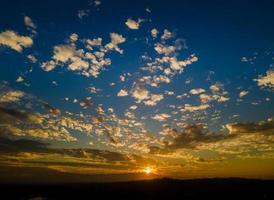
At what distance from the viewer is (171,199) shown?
169 meters

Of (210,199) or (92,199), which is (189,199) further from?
(92,199)

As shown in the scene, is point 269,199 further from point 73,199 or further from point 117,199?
point 73,199

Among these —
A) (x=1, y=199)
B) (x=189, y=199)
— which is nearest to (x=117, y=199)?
(x=189, y=199)

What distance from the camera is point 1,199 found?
177 metres

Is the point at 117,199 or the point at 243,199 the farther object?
the point at 117,199

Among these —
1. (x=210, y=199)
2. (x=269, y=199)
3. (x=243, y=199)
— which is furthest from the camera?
(x=210, y=199)

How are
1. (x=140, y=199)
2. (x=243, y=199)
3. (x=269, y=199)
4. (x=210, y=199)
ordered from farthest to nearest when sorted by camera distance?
(x=140, y=199)
(x=210, y=199)
(x=243, y=199)
(x=269, y=199)

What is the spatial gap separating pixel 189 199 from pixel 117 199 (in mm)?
41662

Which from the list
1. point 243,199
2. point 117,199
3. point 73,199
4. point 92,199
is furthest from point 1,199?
point 243,199

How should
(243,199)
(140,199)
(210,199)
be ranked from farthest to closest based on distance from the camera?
(140,199)
(210,199)
(243,199)

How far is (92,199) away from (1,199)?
175 ft

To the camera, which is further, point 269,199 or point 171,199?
point 171,199

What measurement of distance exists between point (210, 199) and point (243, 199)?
18.1m

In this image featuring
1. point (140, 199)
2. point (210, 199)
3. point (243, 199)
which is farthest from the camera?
point (140, 199)
